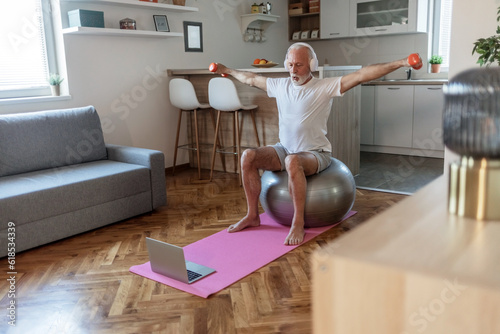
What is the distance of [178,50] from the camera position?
5.27m

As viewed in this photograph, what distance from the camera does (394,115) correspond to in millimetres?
5781

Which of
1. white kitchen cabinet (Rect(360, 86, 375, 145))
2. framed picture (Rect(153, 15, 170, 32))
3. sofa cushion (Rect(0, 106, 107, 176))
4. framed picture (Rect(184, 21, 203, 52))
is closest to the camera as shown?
sofa cushion (Rect(0, 106, 107, 176))

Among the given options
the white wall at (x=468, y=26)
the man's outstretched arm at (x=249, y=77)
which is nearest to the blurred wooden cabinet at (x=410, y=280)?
the white wall at (x=468, y=26)

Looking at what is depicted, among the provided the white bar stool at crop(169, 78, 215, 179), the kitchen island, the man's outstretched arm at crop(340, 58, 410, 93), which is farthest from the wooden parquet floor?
the white bar stool at crop(169, 78, 215, 179)

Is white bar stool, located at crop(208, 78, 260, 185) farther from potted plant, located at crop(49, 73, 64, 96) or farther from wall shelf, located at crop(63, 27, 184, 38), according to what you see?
potted plant, located at crop(49, 73, 64, 96)

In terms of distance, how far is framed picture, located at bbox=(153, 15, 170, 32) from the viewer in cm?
492

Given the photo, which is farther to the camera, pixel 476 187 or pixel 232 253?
pixel 232 253

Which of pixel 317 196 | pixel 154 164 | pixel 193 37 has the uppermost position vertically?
pixel 193 37

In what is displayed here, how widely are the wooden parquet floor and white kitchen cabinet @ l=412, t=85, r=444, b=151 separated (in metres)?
2.45

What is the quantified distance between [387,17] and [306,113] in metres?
3.20

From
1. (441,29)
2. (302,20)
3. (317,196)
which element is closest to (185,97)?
(317,196)

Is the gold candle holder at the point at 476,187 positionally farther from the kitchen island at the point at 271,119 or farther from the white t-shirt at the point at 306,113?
the kitchen island at the point at 271,119

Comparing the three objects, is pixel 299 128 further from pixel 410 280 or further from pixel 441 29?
pixel 441 29

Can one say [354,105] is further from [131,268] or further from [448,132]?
[448,132]
